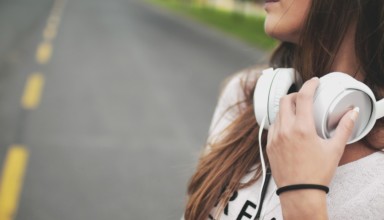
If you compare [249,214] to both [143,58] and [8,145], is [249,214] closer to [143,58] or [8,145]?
[8,145]

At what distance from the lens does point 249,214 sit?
121 cm

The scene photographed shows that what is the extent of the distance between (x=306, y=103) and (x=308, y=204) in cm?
20

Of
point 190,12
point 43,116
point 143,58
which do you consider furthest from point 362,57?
point 190,12

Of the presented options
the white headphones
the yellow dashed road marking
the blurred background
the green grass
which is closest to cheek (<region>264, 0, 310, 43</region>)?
the white headphones

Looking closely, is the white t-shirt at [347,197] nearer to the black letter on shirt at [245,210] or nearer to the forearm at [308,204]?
the black letter on shirt at [245,210]

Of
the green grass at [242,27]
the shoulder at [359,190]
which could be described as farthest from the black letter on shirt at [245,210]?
the green grass at [242,27]

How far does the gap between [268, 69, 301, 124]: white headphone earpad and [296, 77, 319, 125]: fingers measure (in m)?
0.11

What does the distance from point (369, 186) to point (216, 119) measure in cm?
64

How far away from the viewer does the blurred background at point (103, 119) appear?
3689 mm

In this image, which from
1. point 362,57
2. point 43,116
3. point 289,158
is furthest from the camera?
point 43,116

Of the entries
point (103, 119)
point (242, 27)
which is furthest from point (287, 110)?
point (242, 27)

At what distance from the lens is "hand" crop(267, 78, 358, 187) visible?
98 cm

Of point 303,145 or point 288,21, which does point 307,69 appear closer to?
point 288,21

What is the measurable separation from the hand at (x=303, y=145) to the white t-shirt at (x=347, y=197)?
0.13 metres
